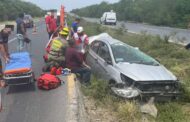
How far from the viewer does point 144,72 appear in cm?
1073

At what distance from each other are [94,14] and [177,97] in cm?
14179

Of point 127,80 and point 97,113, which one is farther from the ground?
point 127,80

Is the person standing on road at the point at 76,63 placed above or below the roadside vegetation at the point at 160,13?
above

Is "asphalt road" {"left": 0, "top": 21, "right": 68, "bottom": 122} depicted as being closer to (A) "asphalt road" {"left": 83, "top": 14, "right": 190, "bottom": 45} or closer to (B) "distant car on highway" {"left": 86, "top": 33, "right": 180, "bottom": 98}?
(B) "distant car on highway" {"left": 86, "top": 33, "right": 180, "bottom": 98}

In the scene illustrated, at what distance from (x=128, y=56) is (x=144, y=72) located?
1385 millimetres

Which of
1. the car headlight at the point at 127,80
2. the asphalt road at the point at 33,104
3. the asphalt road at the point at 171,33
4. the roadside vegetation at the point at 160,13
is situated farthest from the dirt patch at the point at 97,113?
the roadside vegetation at the point at 160,13

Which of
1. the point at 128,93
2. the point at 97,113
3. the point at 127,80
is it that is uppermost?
the point at 127,80

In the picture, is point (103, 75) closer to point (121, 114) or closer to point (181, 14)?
point (121, 114)

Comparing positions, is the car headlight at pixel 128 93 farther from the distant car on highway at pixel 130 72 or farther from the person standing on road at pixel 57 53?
the person standing on road at pixel 57 53

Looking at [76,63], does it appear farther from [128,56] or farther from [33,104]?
[33,104]

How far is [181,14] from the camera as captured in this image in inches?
2751

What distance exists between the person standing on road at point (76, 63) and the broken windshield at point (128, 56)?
0.92 metres

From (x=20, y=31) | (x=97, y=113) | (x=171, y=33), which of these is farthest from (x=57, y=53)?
(x=171, y=33)

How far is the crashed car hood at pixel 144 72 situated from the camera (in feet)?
34.2
